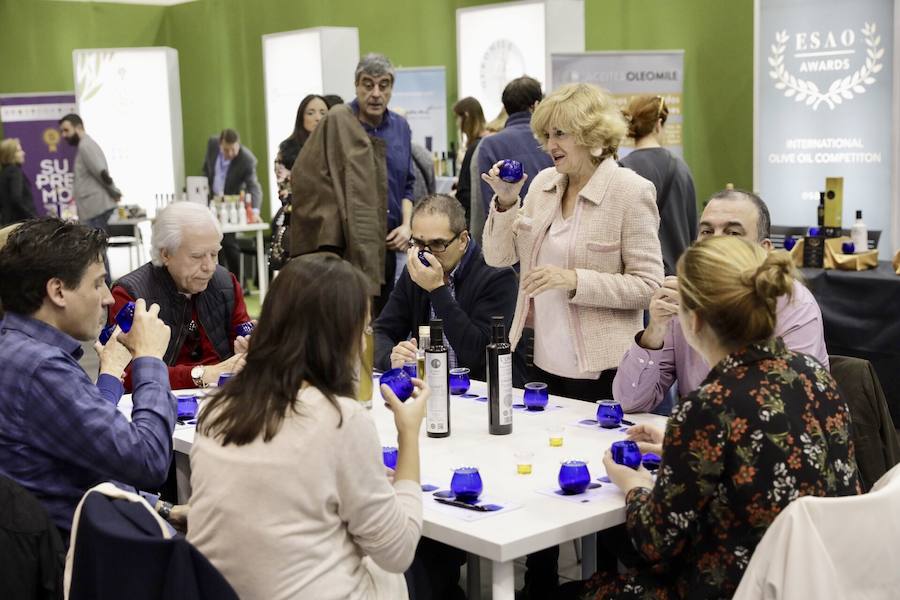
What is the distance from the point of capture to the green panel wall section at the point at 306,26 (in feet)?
27.4

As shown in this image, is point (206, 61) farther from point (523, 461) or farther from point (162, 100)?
point (523, 461)

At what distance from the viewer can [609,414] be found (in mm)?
2629

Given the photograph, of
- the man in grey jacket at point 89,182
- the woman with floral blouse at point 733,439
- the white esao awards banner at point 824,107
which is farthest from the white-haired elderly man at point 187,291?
the man in grey jacket at point 89,182

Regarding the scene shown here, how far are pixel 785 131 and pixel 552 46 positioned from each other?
200 cm

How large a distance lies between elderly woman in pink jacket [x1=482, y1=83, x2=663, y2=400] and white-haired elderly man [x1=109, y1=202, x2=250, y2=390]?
3.22ft

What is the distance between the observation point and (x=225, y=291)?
3561 millimetres

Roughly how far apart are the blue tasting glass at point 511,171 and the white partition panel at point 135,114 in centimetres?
941

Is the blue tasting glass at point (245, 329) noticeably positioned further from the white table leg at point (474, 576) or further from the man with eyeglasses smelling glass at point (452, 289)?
the white table leg at point (474, 576)

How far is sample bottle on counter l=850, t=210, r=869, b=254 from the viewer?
5.44 meters

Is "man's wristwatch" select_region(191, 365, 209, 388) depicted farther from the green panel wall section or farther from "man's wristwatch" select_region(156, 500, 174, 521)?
the green panel wall section

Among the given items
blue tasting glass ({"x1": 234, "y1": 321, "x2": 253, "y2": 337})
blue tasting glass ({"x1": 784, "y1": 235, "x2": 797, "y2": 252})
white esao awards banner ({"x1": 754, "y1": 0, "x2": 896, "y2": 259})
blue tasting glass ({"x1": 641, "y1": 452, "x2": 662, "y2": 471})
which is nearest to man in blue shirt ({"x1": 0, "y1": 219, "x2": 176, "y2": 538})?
blue tasting glass ({"x1": 234, "y1": 321, "x2": 253, "y2": 337})

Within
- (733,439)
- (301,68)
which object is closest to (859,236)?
(733,439)

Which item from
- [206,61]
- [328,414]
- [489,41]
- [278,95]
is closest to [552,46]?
[489,41]

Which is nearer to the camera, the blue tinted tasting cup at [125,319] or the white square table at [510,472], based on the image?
the white square table at [510,472]
